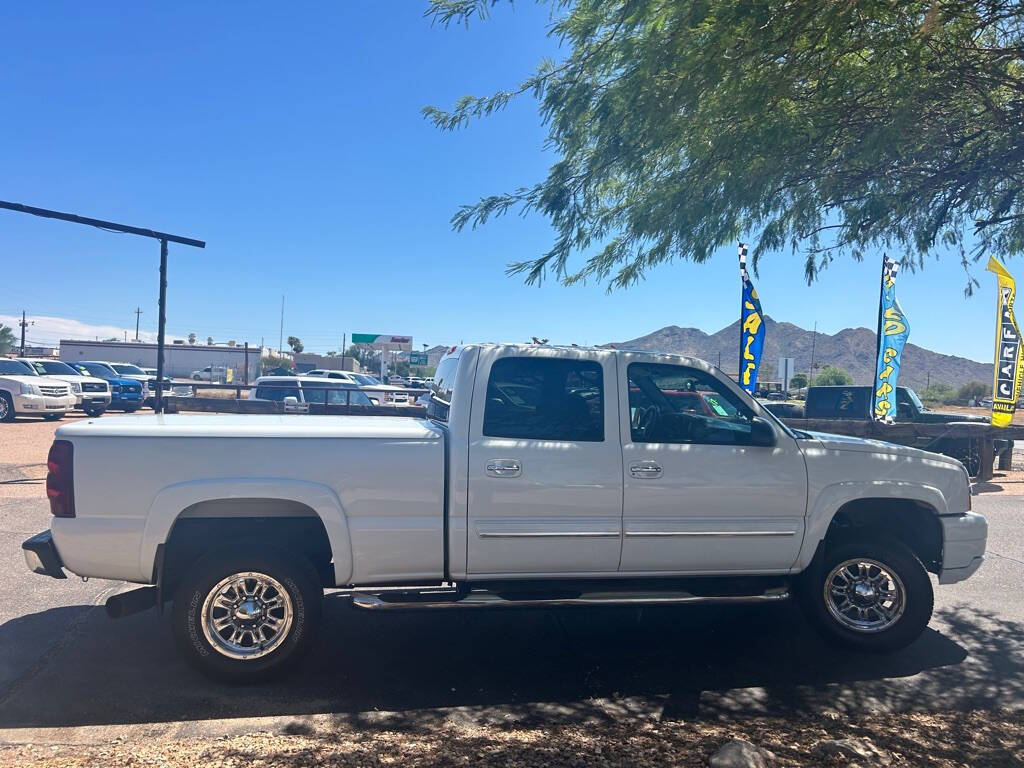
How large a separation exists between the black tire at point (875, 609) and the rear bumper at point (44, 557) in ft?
Answer: 15.3

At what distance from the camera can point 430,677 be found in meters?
4.60

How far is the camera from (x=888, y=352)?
556 inches

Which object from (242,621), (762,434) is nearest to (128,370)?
(242,621)

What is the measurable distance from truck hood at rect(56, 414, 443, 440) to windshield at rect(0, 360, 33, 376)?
64.8ft

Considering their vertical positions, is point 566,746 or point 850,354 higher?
point 850,354

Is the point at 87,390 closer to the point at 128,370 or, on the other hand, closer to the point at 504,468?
the point at 128,370

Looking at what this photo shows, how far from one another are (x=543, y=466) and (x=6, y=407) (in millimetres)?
20598

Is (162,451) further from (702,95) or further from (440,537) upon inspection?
(702,95)

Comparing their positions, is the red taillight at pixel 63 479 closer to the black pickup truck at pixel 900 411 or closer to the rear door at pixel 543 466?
the rear door at pixel 543 466

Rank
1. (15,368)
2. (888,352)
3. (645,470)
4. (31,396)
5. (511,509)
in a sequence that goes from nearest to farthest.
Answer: (511,509) → (645,470) → (888,352) → (31,396) → (15,368)

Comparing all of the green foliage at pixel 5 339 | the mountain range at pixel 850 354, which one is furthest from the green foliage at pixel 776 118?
the mountain range at pixel 850 354

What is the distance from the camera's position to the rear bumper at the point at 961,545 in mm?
5113

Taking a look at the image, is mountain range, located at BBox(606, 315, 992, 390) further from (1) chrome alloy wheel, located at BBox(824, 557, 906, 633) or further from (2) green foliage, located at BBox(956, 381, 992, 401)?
(1) chrome alloy wheel, located at BBox(824, 557, 906, 633)

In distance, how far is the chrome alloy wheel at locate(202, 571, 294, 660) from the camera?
4.36 m
